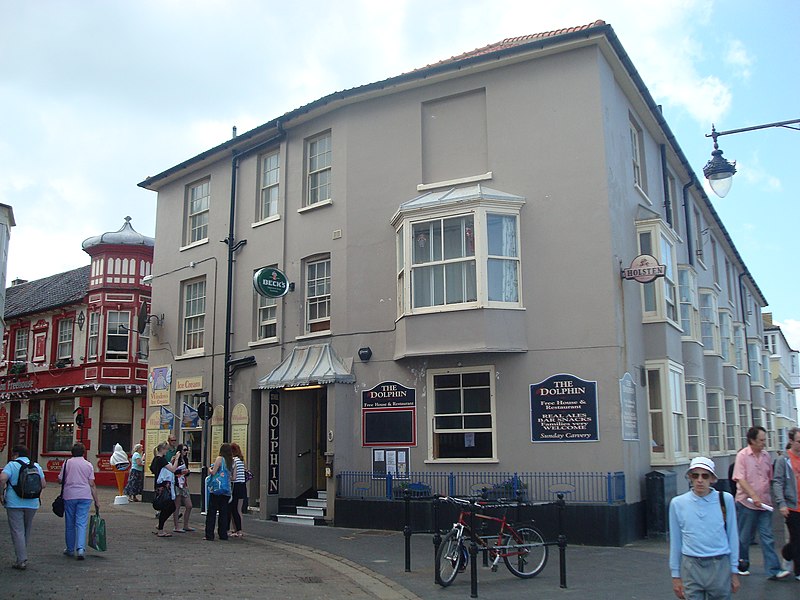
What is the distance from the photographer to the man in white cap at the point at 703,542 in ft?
19.4

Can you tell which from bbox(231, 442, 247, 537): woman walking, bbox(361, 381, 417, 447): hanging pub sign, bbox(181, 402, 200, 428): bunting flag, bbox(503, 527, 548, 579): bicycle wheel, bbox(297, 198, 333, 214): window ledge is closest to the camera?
bbox(503, 527, 548, 579): bicycle wheel

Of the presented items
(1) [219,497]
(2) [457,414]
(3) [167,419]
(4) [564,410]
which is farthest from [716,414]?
(3) [167,419]

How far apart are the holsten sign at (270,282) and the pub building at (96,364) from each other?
45.1ft

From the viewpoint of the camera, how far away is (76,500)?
38.0ft

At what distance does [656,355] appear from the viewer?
639 inches

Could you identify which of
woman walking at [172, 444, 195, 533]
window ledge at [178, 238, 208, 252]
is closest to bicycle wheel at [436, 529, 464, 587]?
woman walking at [172, 444, 195, 533]

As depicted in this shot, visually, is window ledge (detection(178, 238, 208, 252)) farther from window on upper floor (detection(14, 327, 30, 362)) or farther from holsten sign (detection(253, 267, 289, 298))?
window on upper floor (detection(14, 327, 30, 362))

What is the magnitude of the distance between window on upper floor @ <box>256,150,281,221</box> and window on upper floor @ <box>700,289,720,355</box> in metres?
11.7

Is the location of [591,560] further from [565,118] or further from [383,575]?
[565,118]

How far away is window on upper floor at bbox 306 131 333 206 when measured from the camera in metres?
18.6

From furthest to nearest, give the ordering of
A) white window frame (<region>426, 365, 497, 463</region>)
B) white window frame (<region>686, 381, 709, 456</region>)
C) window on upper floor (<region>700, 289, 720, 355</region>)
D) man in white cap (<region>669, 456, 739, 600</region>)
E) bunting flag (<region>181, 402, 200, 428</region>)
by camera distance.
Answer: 1. window on upper floor (<region>700, 289, 720, 355</region>)
2. bunting flag (<region>181, 402, 200, 428</region>)
3. white window frame (<region>686, 381, 709, 456</region>)
4. white window frame (<region>426, 365, 497, 463</region>)
5. man in white cap (<region>669, 456, 739, 600</region>)

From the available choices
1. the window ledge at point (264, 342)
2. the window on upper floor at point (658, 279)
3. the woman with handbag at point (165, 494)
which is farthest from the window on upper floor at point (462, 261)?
the woman with handbag at point (165, 494)

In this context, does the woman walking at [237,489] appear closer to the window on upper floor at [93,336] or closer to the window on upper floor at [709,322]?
the window on upper floor at [709,322]

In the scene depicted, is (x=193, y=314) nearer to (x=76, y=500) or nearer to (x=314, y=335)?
(x=314, y=335)
